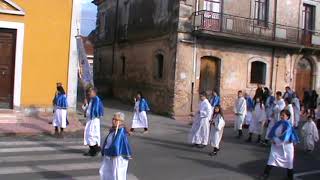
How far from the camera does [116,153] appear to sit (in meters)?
7.89

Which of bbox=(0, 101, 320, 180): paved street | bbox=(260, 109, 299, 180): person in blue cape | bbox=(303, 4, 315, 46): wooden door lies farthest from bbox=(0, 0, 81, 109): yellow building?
bbox=(303, 4, 315, 46): wooden door

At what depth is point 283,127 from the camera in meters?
10.2

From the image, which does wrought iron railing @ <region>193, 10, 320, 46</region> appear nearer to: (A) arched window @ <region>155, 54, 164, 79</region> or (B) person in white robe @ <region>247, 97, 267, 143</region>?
(A) arched window @ <region>155, 54, 164, 79</region>

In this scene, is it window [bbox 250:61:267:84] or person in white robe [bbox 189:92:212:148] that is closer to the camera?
person in white robe [bbox 189:92:212:148]

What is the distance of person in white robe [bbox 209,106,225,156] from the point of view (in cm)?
1319

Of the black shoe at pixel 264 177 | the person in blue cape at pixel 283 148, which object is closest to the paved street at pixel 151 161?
the black shoe at pixel 264 177

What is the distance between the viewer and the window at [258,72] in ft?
88.3

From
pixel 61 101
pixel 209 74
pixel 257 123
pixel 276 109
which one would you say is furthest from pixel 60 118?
pixel 209 74

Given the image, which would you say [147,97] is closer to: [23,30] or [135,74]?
[135,74]

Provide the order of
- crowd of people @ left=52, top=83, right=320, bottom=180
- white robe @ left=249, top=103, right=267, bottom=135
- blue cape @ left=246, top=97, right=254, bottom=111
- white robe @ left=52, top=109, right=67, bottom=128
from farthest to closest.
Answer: blue cape @ left=246, top=97, right=254, bottom=111
white robe @ left=249, top=103, right=267, bottom=135
white robe @ left=52, top=109, right=67, bottom=128
crowd of people @ left=52, top=83, right=320, bottom=180

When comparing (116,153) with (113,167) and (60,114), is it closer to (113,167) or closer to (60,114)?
(113,167)

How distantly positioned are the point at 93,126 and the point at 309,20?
20.7m

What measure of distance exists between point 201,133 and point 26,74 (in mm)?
7826

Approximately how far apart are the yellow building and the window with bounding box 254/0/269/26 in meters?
10.3
